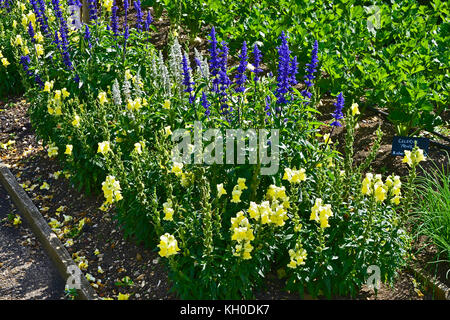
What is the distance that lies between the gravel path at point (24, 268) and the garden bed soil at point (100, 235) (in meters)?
0.28

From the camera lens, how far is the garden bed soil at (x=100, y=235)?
4.27 m

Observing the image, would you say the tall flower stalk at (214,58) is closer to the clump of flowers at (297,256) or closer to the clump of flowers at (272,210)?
the clump of flowers at (272,210)

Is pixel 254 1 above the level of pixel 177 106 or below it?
above

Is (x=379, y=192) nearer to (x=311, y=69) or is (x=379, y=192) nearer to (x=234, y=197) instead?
(x=234, y=197)

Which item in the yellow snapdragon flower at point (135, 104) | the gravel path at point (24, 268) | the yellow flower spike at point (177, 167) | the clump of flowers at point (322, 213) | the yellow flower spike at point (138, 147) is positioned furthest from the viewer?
the yellow snapdragon flower at point (135, 104)

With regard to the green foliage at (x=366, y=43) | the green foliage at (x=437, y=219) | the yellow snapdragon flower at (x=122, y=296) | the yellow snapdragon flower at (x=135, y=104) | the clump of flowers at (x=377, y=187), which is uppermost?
the green foliage at (x=366, y=43)

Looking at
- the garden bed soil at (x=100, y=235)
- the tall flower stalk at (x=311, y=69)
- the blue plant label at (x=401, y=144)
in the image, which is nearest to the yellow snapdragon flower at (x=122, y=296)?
the garden bed soil at (x=100, y=235)

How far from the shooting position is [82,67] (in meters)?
6.07

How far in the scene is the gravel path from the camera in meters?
4.56

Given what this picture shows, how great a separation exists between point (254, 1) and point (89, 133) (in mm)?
3438

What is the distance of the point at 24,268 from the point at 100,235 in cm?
74

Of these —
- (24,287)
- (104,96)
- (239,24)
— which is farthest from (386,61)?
(24,287)

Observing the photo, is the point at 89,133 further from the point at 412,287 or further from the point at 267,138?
the point at 412,287

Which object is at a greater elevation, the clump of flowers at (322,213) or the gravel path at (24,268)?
the clump of flowers at (322,213)
